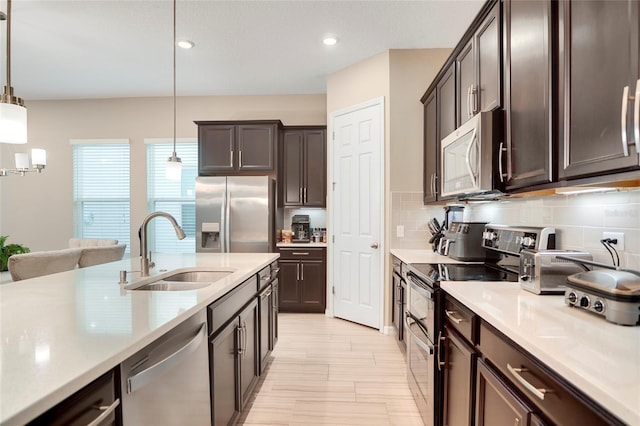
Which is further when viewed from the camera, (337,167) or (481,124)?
(337,167)

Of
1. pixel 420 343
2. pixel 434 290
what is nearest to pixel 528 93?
pixel 434 290

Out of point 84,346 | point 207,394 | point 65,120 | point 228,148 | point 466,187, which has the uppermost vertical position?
point 65,120

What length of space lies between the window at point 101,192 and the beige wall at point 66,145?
0.10 m

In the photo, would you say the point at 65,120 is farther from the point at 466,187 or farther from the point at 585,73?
the point at 585,73

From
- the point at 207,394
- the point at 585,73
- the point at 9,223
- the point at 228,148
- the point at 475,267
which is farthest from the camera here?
the point at 9,223

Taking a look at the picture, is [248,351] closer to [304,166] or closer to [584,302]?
[584,302]

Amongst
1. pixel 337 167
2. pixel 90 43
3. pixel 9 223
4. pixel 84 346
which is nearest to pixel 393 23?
pixel 337 167

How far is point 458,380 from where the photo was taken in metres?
1.51

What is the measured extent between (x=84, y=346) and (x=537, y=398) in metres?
1.19

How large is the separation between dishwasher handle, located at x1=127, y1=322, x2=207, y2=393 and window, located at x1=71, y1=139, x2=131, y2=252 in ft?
14.9

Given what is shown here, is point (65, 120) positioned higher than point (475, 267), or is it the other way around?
point (65, 120)

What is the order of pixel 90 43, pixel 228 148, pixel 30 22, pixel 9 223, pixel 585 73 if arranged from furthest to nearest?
pixel 9 223
pixel 228 148
pixel 90 43
pixel 30 22
pixel 585 73

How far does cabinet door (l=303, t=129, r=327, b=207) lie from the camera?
14.9 ft

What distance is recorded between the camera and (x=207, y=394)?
145 cm
